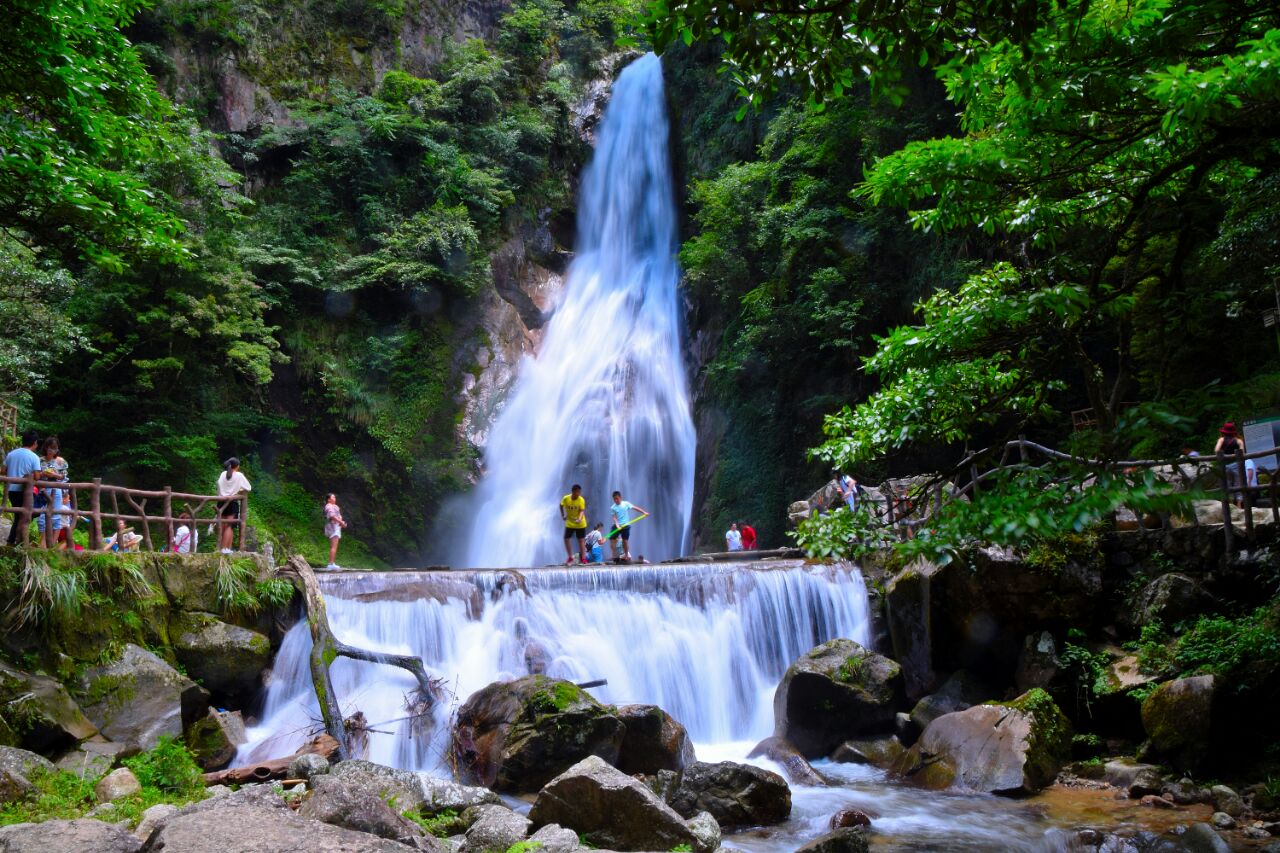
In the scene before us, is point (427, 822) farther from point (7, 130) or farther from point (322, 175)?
point (322, 175)

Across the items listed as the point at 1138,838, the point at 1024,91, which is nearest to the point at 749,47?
the point at 1024,91

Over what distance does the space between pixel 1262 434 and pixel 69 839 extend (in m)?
13.7

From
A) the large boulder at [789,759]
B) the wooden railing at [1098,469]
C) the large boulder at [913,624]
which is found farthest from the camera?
the large boulder at [913,624]

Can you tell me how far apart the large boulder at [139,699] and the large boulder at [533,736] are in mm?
2897

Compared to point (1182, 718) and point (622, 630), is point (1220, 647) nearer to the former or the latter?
point (1182, 718)

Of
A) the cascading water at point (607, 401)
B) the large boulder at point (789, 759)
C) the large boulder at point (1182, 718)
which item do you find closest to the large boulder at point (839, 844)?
the large boulder at point (789, 759)

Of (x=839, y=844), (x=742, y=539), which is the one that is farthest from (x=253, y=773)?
(x=742, y=539)

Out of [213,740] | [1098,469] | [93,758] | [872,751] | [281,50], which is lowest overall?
[872,751]

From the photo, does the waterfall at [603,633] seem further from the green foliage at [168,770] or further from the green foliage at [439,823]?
the green foliage at [439,823]

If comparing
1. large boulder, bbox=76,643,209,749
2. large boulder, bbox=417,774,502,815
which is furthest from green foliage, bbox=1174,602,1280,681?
large boulder, bbox=76,643,209,749

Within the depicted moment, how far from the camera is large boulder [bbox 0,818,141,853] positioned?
4.24 meters

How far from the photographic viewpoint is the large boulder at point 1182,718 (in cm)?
812

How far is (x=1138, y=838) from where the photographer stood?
259 inches

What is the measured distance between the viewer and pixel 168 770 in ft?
25.1
